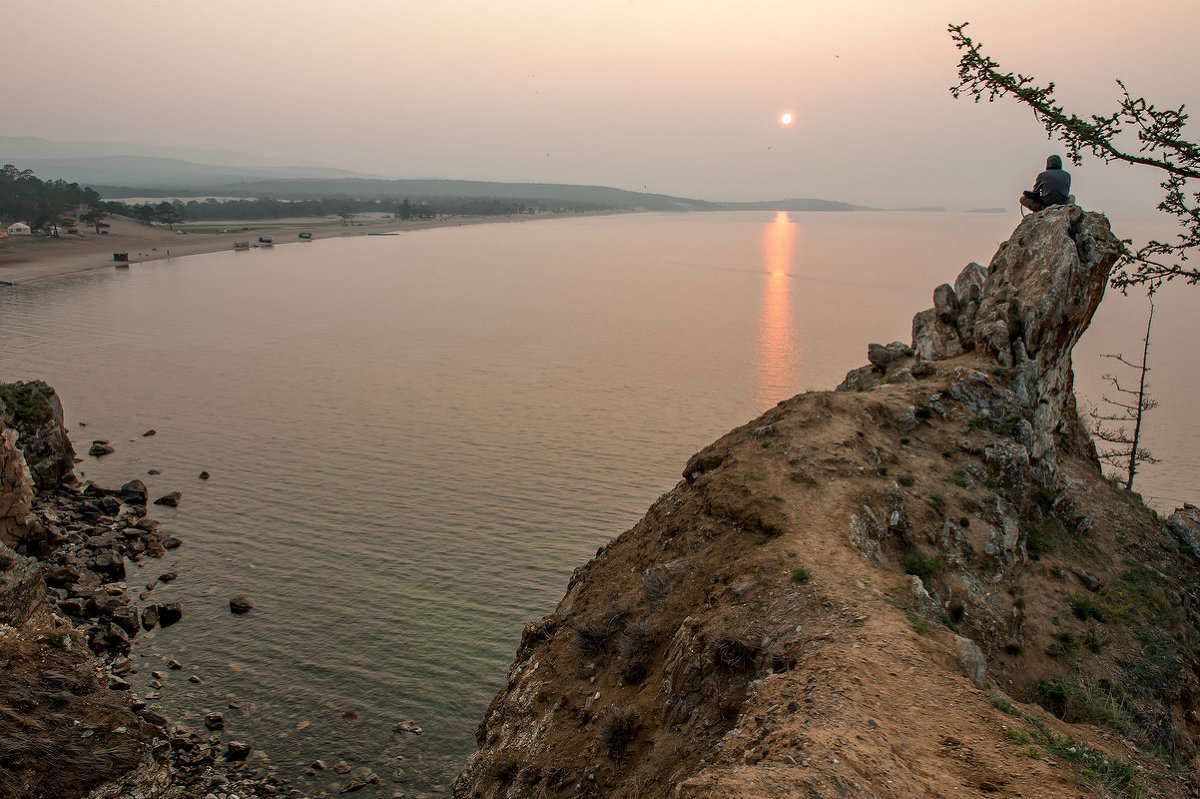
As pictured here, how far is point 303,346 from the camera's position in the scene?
72375 millimetres

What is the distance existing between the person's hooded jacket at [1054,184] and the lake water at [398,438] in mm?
21720

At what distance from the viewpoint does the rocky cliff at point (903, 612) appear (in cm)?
1132

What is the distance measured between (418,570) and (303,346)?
47.1m

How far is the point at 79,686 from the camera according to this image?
20.4m

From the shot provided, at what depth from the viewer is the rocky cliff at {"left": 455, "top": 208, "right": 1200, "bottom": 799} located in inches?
446

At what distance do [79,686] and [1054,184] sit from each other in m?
37.2

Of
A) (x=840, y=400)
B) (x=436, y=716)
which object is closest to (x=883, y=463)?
(x=840, y=400)

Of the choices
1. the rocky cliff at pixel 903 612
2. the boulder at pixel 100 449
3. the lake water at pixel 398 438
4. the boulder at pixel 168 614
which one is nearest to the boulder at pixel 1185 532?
the rocky cliff at pixel 903 612

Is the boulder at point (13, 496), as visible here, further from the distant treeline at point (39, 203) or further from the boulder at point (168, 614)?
the distant treeline at point (39, 203)

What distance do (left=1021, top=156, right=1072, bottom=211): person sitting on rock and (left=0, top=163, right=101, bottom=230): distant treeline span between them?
171 metres

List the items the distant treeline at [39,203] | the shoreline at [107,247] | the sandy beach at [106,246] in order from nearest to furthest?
the shoreline at [107,247], the sandy beach at [106,246], the distant treeline at [39,203]

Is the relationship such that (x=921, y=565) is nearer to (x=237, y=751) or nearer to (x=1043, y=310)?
(x=1043, y=310)

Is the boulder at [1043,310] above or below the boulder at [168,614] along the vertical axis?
above

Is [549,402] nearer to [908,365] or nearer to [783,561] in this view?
[908,365]
